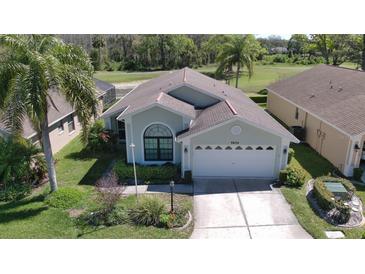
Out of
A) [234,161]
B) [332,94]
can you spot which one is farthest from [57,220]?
[332,94]

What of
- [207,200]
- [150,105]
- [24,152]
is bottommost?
[207,200]

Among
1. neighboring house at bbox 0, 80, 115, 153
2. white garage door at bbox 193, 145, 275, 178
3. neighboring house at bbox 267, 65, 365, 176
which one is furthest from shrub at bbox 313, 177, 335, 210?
neighboring house at bbox 0, 80, 115, 153

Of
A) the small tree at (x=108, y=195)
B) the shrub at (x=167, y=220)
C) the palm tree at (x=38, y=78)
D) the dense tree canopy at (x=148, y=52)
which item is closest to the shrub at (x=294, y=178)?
the shrub at (x=167, y=220)

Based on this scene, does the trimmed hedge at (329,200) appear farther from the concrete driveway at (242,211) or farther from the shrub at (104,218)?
the shrub at (104,218)

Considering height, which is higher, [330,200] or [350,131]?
[350,131]

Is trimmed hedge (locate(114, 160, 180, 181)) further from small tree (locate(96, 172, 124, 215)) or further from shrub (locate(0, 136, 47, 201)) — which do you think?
shrub (locate(0, 136, 47, 201))

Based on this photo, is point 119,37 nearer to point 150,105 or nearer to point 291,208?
point 150,105

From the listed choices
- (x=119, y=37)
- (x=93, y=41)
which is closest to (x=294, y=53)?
(x=119, y=37)
